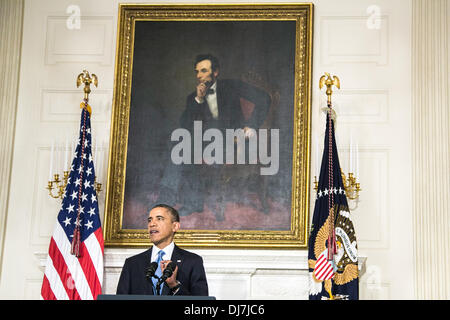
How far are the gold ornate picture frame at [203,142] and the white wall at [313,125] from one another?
0.17m

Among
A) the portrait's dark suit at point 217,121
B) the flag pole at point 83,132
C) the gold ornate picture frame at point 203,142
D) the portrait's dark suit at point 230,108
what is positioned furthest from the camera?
the portrait's dark suit at point 230,108

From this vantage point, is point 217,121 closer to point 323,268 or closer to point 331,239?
point 331,239

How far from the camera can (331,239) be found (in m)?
7.03

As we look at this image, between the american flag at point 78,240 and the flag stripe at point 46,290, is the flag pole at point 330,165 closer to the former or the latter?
the american flag at point 78,240

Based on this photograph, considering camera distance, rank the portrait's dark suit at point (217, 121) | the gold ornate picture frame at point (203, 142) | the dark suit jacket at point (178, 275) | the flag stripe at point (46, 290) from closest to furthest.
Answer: the dark suit jacket at point (178, 275) < the flag stripe at point (46, 290) < the gold ornate picture frame at point (203, 142) < the portrait's dark suit at point (217, 121)

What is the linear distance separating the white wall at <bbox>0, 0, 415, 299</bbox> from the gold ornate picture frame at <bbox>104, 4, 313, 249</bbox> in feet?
0.57

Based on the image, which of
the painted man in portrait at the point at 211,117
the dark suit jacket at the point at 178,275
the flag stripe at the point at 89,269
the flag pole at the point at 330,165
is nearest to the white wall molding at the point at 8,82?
the flag stripe at the point at 89,269

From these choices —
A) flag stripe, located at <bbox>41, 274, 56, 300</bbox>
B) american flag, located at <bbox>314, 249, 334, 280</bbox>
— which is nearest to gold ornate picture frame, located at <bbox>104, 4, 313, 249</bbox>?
american flag, located at <bbox>314, 249, 334, 280</bbox>

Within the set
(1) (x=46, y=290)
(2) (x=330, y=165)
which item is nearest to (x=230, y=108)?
(2) (x=330, y=165)

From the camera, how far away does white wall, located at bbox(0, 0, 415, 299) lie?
24.6 ft

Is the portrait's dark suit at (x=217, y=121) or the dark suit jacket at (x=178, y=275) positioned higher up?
the portrait's dark suit at (x=217, y=121)

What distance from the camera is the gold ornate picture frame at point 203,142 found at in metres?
7.74

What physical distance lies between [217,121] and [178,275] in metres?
2.20
